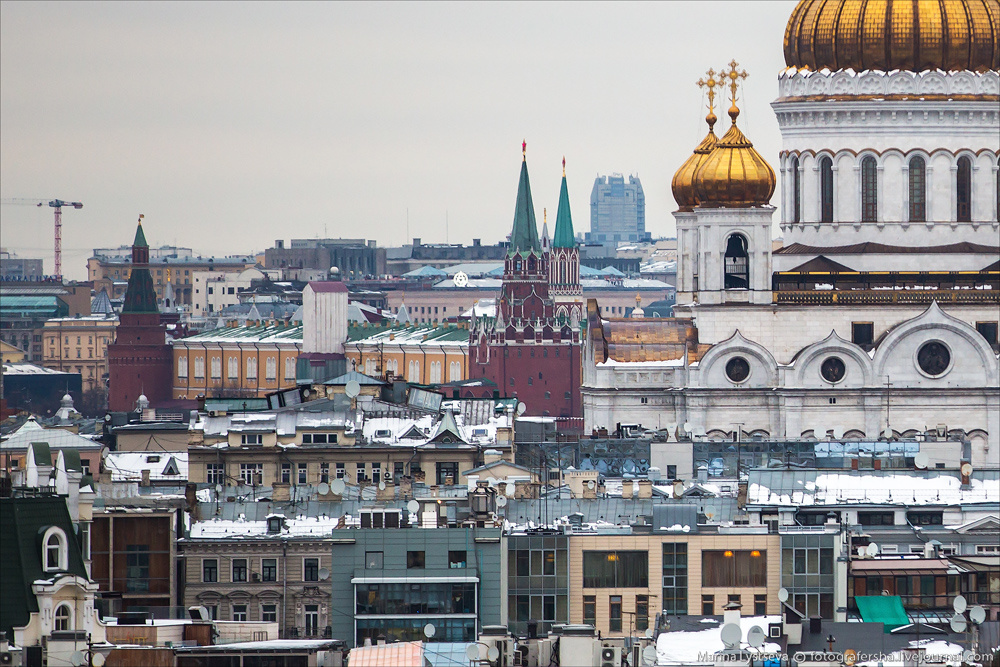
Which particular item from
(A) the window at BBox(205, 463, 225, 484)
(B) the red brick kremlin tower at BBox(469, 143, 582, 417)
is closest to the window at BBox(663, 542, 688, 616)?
(A) the window at BBox(205, 463, 225, 484)

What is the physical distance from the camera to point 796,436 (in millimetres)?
83812

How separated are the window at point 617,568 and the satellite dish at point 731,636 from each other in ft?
27.1

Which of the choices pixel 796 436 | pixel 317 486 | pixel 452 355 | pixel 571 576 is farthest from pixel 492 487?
pixel 452 355

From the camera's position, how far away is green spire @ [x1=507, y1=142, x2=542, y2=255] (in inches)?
5930

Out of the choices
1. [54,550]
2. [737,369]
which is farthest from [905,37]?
[54,550]

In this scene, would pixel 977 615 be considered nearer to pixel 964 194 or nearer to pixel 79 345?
pixel 964 194

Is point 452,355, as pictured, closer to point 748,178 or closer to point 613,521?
point 748,178

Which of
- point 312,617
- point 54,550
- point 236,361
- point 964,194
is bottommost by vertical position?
point 312,617

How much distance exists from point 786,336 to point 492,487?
A: 91.0 feet

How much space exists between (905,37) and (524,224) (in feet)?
216

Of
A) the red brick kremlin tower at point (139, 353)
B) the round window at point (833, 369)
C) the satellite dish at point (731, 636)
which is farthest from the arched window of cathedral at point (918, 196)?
the red brick kremlin tower at point (139, 353)

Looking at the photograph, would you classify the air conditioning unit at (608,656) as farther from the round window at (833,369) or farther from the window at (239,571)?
the round window at (833,369)

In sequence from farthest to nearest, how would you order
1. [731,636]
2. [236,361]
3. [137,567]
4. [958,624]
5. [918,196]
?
1. [236,361]
2. [918,196]
3. [137,567]
4. [958,624]
5. [731,636]

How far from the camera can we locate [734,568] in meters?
51.5
